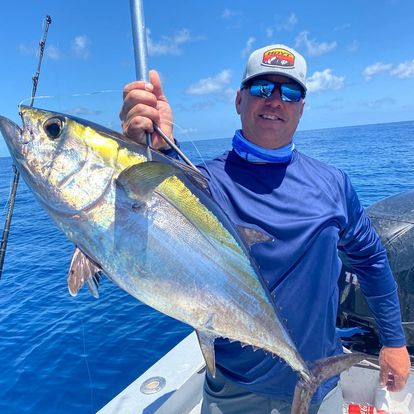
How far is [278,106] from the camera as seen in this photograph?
2047mm

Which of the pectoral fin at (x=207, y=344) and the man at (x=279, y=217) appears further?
the man at (x=279, y=217)

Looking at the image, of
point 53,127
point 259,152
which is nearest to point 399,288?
point 259,152

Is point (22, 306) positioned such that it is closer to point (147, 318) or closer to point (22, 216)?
point (147, 318)

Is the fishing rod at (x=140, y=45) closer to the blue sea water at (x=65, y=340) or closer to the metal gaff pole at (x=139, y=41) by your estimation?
the metal gaff pole at (x=139, y=41)

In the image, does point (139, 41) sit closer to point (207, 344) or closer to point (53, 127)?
point (53, 127)

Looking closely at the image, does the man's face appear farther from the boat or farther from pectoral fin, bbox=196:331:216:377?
the boat

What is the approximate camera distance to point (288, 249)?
1870 millimetres

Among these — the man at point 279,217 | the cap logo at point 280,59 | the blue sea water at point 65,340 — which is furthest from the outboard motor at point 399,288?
the cap logo at point 280,59

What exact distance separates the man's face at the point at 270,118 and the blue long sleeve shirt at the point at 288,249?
142 millimetres

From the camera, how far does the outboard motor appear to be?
3287mm

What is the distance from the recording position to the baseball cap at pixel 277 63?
6.54ft

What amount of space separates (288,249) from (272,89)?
2.90 ft

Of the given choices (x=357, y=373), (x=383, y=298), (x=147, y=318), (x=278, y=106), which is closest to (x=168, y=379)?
(x=357, y=373)

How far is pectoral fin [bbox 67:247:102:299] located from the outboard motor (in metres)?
2.79
